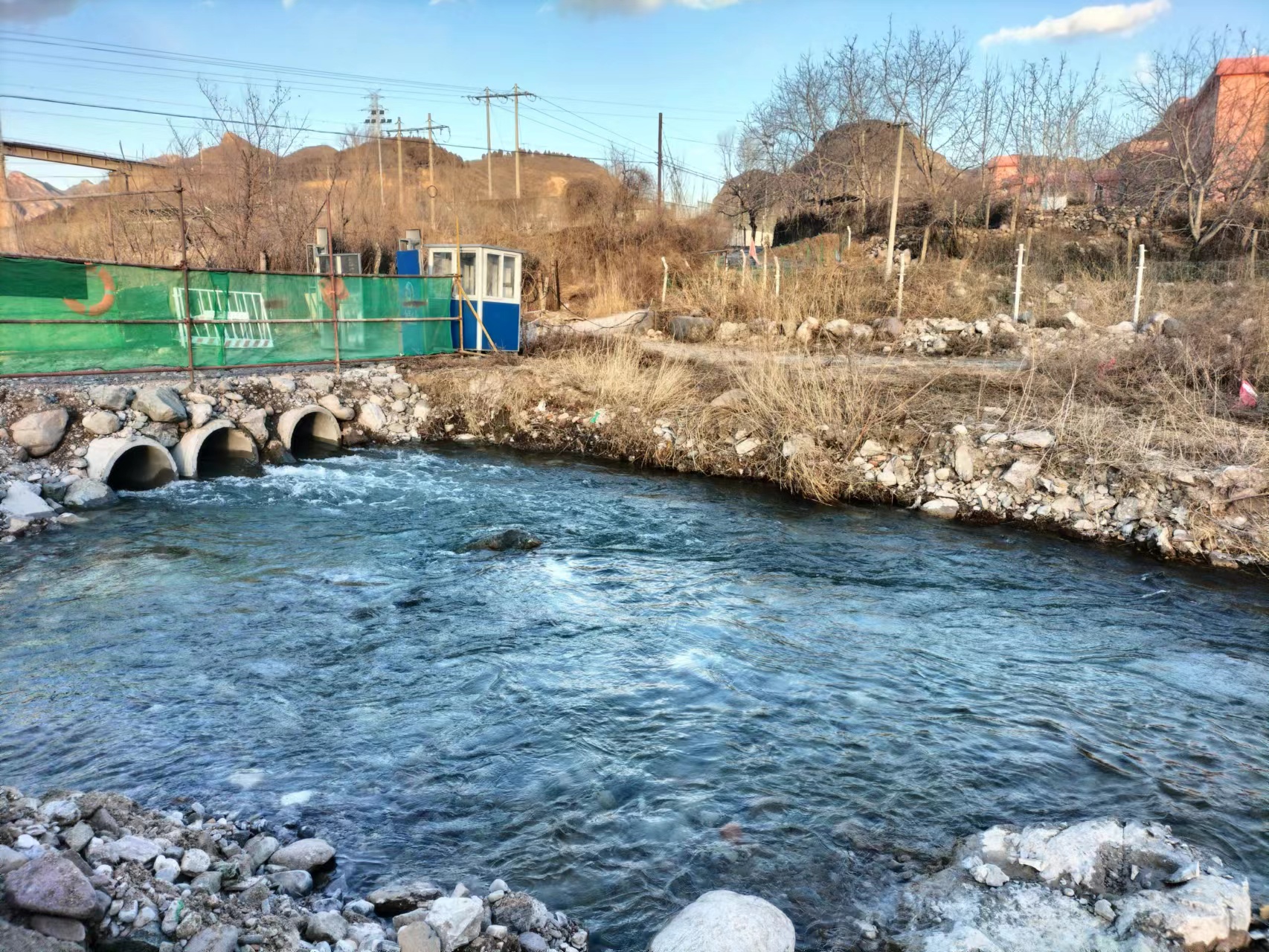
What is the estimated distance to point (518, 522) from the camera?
962cm

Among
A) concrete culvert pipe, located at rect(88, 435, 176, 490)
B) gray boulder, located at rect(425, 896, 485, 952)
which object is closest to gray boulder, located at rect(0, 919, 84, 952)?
gray boulder, located at rect(425, 896, 485, 952)

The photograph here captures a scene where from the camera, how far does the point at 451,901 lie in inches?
134

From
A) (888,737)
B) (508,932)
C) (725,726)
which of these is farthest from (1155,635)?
(508,932)

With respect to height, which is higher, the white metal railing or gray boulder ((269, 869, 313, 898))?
the white metal railing

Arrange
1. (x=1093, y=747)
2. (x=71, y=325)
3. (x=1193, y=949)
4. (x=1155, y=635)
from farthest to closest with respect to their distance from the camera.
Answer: (x=71, y=325)
(x=1155, y=635)
(x=1093, y=747)
(x=1193, y=949)

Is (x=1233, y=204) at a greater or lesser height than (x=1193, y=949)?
greater

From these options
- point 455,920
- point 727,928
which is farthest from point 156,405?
point 727,928

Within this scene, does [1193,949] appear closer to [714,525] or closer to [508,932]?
[508,932]

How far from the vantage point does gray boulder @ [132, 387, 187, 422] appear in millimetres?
10953

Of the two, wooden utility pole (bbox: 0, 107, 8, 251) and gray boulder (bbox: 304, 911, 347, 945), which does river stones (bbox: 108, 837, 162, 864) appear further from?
wooden utility pole (bbox: 0, 107, 8, 251)

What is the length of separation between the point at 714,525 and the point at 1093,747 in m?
5.08

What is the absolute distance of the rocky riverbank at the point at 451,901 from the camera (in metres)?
3.05

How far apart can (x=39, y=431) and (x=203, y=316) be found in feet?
11.1

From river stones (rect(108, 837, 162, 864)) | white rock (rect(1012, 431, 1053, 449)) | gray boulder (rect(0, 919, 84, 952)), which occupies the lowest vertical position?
river stones (rect(108, 837, 162, 864))
